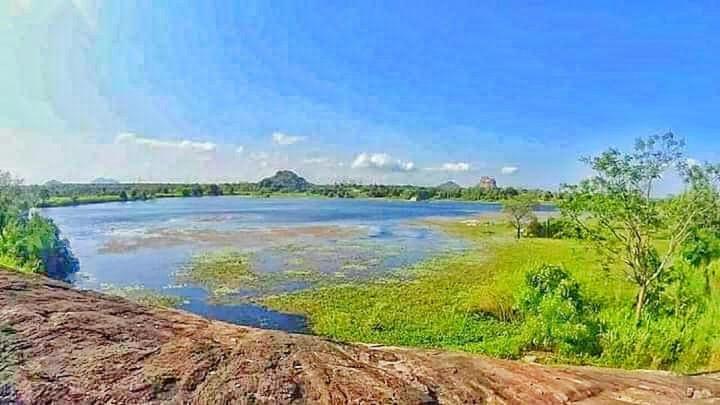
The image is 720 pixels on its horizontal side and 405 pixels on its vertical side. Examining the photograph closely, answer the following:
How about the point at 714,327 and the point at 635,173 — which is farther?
the point at 635,173

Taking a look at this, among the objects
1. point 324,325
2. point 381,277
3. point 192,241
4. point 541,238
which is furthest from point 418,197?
Answer: point 324,325

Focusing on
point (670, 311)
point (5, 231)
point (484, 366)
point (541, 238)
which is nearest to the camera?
point (484, 366)

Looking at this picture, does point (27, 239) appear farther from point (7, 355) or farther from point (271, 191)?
point (271, 191)

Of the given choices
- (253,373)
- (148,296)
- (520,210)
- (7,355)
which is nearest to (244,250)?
(148,296)

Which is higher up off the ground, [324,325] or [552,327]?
[552,327]

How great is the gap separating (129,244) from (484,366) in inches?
876

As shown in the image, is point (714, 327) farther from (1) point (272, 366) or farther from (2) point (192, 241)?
(2) point (192, 241)

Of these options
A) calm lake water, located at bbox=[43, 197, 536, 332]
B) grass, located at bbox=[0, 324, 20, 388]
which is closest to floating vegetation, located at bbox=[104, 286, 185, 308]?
calm lake water, located at bbox=[43, 197, 536, 332]

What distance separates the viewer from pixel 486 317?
10.6m

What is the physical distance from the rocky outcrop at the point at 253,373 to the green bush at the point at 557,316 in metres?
5.53

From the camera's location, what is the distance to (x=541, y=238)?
26219 millimetres

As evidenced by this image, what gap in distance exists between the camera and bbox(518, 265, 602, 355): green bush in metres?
7.41

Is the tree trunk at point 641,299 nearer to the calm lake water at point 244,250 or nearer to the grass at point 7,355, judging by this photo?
the calm lake water at point 244,250

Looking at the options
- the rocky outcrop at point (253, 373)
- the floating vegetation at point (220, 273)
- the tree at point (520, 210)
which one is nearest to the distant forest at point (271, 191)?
the tree at point (520, 210)
